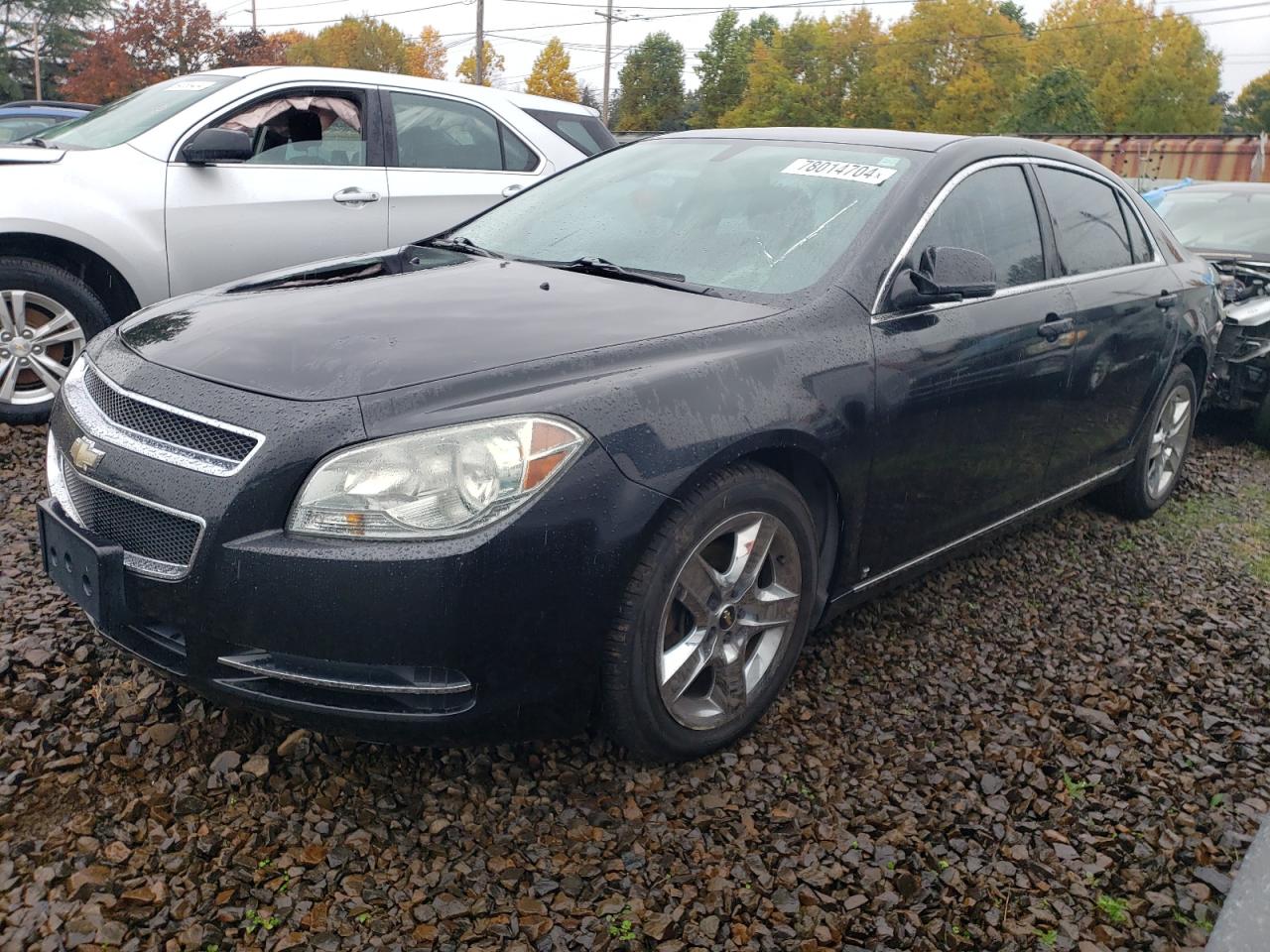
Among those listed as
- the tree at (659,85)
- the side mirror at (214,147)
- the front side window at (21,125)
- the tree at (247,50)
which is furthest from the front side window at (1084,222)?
the tree at (659,85)

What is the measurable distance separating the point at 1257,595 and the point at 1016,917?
8.75ft

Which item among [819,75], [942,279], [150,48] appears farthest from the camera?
[819,75]

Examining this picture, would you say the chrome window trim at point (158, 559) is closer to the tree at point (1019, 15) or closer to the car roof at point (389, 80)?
the car roof at point (389, 80)

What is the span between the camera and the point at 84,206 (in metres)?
5.10

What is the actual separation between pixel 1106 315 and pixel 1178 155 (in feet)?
105

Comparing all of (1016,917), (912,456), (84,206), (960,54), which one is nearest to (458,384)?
(912,456)

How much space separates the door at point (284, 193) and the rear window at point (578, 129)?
4.14 feet

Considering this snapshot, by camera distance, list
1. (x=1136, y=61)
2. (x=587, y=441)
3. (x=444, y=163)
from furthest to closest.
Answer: (x=1136, y=61)
(x=444, y=163)
(x=587, y=441)

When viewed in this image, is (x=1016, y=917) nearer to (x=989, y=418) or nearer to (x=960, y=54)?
(x=989, y=418)

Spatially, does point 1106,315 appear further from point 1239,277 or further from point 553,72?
point 553,72

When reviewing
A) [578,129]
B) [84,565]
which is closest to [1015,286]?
[84,565]

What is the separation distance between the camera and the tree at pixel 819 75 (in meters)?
76.0

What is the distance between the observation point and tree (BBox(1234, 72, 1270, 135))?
290 ft

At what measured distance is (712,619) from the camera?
2.77m
